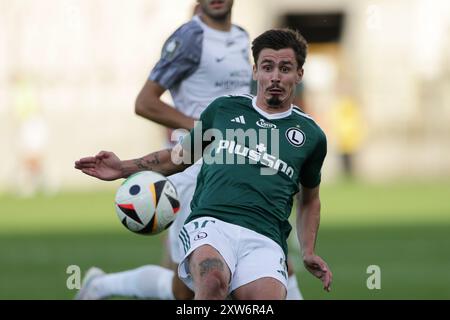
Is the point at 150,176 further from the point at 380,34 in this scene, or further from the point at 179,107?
the point at 380,34

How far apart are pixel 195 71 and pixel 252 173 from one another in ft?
6.01

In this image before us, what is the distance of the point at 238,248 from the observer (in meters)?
6.21

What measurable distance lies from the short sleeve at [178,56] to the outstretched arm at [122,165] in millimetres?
1210

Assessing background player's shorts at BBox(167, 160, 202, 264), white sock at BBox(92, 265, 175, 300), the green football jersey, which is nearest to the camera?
the green football jersey

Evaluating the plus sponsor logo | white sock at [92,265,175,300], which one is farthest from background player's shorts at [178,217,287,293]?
white sock at [92,265,175,300]

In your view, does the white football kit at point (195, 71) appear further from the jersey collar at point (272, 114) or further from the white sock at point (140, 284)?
the jersey collar at point (272, 114)

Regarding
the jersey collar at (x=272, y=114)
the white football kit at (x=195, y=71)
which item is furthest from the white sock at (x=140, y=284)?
the jersey collar at (x=272, y=114)

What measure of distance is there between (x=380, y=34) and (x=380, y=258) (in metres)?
17.9

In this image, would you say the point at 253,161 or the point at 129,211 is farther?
the point at 129,211

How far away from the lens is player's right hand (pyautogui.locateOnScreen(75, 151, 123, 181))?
6.52 metres

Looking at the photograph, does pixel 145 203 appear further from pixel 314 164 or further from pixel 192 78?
pixel 192 78

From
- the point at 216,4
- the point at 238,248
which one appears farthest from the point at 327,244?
the point at 238,248

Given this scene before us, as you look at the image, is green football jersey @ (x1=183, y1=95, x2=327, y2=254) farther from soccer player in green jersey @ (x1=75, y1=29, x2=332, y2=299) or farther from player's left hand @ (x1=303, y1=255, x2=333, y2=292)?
player's left hand @ (x1=303, y1=255, x2=333, y2=292)
